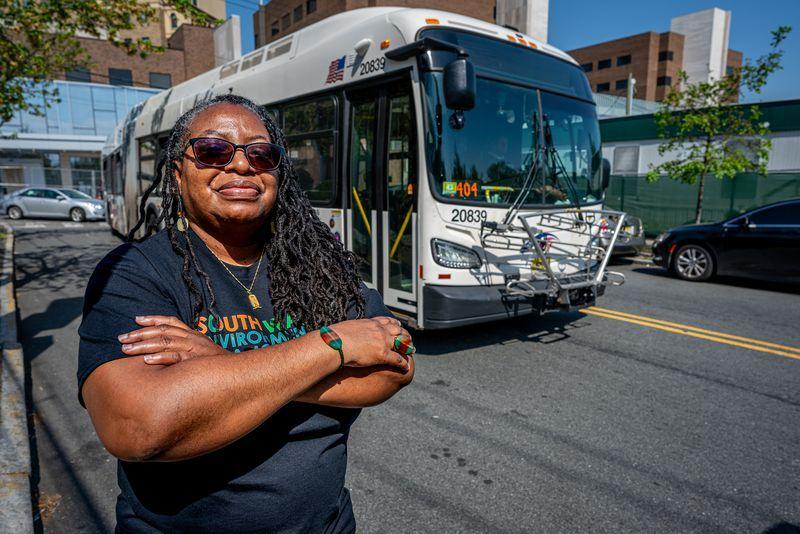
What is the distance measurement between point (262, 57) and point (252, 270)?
7.11 meters

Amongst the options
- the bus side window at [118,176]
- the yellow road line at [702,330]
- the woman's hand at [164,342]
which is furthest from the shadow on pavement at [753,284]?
the bus side window at [118,176]

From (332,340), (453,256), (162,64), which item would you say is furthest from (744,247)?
(162,64)

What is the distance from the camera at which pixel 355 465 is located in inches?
134

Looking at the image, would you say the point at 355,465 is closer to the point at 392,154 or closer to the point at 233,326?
the point at 233,326

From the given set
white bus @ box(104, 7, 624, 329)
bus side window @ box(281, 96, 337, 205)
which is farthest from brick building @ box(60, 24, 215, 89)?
white bus @ box(104, 7, 624, 329)

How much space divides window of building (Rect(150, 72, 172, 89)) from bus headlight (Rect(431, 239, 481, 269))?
45164mm

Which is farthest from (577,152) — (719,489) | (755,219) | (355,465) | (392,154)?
(755,219)

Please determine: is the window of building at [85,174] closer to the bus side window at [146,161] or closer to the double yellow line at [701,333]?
the bus side window at [146,161]

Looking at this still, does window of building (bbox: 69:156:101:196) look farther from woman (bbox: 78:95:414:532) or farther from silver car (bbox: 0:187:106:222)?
woman (bbox: 78:95:414:532)

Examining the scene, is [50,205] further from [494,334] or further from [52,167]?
[494,334]

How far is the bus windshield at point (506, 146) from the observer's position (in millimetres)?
5070

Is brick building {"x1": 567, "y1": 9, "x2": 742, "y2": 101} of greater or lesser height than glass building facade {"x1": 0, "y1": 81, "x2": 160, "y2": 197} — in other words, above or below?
above

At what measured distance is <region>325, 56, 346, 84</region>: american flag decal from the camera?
19.8 feet

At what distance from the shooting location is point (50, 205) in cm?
2319
